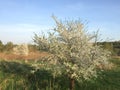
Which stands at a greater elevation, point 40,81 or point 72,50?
point 72,50

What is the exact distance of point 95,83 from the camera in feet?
55.2

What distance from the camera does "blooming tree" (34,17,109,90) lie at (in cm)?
1418

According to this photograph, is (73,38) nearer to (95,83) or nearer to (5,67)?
(95,83)

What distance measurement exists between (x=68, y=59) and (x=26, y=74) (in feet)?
12.1

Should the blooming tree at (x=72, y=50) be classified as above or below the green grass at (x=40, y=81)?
above

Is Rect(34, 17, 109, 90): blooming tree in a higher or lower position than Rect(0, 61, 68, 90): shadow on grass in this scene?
higher

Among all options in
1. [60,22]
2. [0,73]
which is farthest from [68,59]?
[0,73]

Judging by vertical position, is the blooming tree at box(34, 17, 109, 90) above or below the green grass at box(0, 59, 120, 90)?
above

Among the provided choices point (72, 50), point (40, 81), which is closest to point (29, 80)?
point (40, 81)

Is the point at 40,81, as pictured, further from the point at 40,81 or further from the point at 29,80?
the point at 29,80

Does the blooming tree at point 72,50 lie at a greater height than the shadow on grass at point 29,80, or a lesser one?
greater

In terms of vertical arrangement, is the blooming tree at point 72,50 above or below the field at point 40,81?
above

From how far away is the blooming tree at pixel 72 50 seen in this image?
46.5 feet

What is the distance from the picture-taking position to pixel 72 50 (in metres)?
14.6
